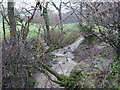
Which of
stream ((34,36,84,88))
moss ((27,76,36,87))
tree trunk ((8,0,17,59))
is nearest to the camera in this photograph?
tree trunk ((8,0,17,59))

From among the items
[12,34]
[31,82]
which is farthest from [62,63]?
[12,34]

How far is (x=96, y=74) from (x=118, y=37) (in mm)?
556

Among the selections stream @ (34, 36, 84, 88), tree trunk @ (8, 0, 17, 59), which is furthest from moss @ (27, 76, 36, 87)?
tree trunk @ (8, 0, 17, 59)

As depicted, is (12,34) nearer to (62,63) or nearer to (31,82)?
(31,82)

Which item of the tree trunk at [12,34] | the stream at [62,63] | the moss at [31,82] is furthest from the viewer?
the stream at [62,63]

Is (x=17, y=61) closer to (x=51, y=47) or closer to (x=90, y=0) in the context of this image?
(x=90, y=0)

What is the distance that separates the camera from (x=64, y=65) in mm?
3426

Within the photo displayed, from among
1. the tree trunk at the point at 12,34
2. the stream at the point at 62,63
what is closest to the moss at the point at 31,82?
the stream at the point at 62,63

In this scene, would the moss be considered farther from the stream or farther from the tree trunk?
the tree trunk

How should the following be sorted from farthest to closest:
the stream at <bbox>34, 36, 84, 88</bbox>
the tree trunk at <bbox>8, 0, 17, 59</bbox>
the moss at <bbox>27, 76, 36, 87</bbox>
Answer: the stream at <bbox>34, 36, 84, 88</bbox>
the moss at <bbox>27, 76, 36, 87</bbox>
the tree trunk at <bbox>8, 0, 17, 59</bbox>

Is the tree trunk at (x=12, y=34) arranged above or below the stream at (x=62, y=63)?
above

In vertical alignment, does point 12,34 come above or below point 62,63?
above

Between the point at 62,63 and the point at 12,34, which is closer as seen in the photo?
the point at 12,34

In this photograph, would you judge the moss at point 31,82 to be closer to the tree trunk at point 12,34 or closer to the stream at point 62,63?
the stream at point 62,63
